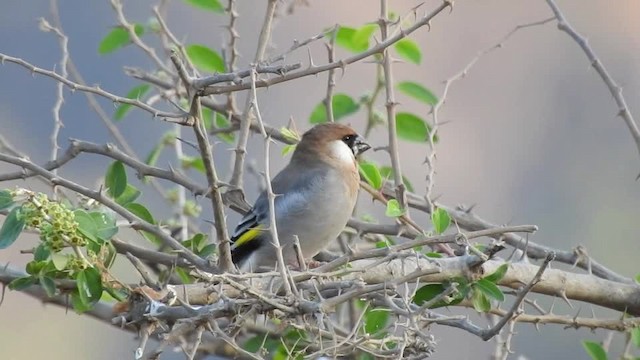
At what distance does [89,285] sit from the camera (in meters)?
2.72

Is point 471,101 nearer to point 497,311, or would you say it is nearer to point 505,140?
point 505,140

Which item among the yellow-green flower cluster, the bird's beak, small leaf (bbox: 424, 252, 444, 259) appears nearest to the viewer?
the yellow-green flower cluster

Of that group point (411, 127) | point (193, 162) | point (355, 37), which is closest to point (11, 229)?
point (193, 162)

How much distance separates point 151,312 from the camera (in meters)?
2.48

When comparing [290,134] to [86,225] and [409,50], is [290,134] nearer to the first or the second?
[409,50]

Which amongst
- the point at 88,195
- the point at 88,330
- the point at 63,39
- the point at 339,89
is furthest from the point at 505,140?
the point at 88,195

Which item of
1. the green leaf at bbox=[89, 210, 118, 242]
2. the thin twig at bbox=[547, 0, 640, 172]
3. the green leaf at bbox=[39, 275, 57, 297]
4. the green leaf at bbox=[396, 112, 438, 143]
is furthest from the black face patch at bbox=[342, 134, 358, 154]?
the green leaf at bbox=[39, 275, 57, 297]

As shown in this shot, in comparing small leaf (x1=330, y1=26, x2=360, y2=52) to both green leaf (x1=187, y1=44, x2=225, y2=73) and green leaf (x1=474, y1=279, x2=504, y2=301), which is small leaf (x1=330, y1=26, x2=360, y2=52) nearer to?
green leaf (x1=187, y1=44, x2=225, y2=73)

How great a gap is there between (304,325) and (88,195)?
0.72m

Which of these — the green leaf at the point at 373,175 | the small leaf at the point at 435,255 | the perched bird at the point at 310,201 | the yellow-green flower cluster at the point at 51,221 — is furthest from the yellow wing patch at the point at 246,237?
the yellow-green flower cluster at the point at 51,221

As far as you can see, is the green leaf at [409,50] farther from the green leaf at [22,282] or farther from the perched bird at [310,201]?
the green leaf at [22,282]

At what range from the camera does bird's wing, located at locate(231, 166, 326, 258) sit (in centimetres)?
377

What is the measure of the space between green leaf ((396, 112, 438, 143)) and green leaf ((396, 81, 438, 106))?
6cm

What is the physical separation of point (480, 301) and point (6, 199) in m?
1.10
